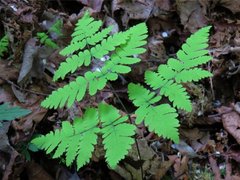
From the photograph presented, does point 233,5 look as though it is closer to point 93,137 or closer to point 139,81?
point 139,81

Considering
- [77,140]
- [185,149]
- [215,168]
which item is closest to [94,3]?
[185,149]

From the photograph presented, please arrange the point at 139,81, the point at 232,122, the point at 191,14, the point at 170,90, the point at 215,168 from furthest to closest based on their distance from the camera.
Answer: the point at 191,14
the point at 139,81
the point at 232,122
the point at 215,168
the point at 170,90

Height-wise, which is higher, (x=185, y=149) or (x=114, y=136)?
(x=114, y=136)

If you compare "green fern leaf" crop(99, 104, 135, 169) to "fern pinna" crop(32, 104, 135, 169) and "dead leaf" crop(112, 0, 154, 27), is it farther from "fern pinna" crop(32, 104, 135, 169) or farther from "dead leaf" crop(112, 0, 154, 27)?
"dead leaf" crop(112, 0, 154, 27)

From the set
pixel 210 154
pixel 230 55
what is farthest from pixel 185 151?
pixel 230 55

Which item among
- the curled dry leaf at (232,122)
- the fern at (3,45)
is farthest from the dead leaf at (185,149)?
the fern at (3,45)

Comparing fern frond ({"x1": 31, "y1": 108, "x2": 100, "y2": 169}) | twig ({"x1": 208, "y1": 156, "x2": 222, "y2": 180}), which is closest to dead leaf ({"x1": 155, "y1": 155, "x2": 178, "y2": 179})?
twig ({"x1": 208, "y1": 156, "x2": 222, "y2": 180})

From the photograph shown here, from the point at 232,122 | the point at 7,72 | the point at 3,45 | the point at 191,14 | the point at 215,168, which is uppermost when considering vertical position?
the point at 3,45
